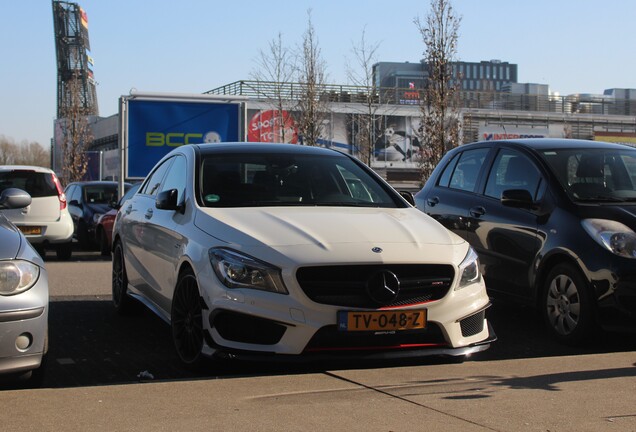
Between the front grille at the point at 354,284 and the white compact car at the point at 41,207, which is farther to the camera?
the white compact car at the point at 41,207

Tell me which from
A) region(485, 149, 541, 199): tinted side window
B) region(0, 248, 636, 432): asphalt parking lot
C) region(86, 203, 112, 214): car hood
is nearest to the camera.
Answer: region(0, 248, 636, 432): asphalt parking lot

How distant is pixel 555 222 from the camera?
7.11 meters

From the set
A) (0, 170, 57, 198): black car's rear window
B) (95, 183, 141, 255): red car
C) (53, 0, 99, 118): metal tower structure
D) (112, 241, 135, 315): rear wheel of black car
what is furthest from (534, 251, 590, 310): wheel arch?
(53, 0, 99, 118): metal tower structure

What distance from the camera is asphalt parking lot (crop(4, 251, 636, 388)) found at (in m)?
5.80

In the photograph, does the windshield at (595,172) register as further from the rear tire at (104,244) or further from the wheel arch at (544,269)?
the rear tire at (104,244)

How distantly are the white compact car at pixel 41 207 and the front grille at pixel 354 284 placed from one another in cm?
1118

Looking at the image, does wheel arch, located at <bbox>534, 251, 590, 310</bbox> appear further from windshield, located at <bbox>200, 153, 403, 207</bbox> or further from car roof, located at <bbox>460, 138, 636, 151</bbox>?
windshield, located at <bbox>200, 153, 403, 207</bbox>

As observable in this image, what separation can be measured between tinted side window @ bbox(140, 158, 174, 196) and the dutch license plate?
3.01 meters

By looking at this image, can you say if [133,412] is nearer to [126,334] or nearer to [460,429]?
[460,429]

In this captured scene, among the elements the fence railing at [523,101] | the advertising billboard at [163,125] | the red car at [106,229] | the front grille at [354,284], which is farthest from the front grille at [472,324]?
the fence railing at [523,101]

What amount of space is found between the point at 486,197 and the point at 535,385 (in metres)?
3.28

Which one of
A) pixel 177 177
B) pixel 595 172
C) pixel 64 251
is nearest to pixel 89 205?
pixel 64 251

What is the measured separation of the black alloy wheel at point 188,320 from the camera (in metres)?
5.61

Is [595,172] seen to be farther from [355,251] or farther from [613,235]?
→ [355,251]
